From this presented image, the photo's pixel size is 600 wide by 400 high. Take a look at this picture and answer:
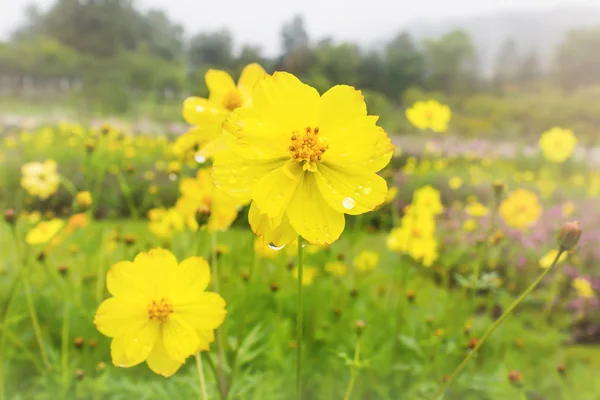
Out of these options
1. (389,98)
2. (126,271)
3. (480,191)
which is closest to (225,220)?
(126,271)

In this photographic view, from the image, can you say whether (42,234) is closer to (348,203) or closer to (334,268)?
(334,268)

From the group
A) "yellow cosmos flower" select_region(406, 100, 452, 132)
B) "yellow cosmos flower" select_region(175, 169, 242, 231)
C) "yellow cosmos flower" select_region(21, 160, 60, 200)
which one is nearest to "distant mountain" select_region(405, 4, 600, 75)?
"yellow cosmos flower" select_region(406, 100, 452, 132)

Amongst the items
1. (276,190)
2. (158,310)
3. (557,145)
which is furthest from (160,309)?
(557,145)

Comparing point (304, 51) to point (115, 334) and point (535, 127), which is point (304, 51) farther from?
point (115, 334)

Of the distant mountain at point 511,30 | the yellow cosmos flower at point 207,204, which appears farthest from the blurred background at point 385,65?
the yellow cosmos flower at point 207,204

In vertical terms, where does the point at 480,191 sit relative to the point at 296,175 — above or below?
below

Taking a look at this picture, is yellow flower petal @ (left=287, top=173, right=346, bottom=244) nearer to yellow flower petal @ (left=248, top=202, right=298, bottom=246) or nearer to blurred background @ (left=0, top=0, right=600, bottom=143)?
yellow flower petal @ (left=248, top=202, right=298, bottom=246)
